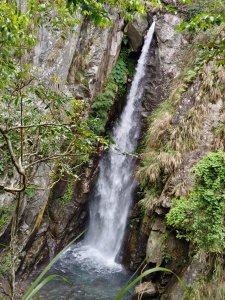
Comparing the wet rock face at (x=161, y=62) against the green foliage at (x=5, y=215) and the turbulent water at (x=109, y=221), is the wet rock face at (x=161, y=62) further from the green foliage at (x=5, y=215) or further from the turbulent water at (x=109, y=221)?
the green foliage at (x=5, y=215)

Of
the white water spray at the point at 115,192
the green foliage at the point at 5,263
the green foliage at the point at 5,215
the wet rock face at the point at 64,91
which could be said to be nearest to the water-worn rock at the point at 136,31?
the wet rock face at the point at 64,91

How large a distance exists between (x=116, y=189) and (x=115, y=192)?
98 mm

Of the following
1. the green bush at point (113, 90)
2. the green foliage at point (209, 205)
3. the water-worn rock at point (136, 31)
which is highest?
the water-worn rock at point (136, 31)

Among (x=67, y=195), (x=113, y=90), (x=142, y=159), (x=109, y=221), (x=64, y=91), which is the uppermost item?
(x=113, y=90)

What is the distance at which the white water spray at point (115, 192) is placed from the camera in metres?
8.05

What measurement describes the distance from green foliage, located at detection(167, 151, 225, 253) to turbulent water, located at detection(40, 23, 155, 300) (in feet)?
7.01

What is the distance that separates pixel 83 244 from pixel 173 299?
4.12 m

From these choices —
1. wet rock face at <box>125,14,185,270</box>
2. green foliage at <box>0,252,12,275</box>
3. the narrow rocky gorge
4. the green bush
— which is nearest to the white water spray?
the narrow rocky gorge

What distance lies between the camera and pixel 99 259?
7641 millimetres

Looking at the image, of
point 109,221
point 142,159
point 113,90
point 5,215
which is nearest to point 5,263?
point 5,215

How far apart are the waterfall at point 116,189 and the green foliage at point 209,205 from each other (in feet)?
11.4

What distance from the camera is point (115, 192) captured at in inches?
343

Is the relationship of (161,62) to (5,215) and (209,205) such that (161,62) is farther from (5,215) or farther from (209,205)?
(5,215)

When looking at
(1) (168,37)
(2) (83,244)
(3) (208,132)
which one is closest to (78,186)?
(2) (83,244)
